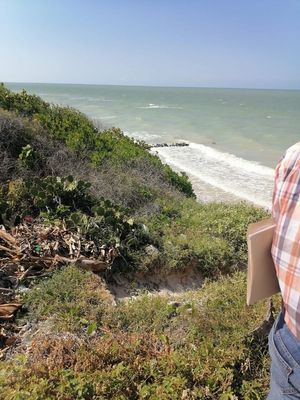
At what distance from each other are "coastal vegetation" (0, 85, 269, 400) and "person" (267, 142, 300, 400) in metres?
1.55

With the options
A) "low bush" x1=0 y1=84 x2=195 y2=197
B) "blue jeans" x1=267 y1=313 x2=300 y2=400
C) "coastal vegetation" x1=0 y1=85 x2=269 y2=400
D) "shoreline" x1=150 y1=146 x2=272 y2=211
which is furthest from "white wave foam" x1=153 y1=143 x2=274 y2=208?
"blue jeans" x1=267 y1=313 x2=300 y2=400

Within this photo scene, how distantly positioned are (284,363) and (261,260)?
0.43 meters

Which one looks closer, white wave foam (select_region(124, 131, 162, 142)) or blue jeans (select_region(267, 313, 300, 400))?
blue jeans (select_region(267, 313, 300, 400))

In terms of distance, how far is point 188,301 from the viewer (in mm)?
4430

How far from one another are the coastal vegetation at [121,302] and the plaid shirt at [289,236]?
6.14 ft

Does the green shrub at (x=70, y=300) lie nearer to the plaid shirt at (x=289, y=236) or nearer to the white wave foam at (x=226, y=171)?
the plaid shirt at (x=289, y=236)

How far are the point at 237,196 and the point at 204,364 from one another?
11384 mm

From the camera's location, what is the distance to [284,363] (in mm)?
1471

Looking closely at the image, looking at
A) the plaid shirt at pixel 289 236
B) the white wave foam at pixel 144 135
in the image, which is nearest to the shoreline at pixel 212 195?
the plaid shirt at pixel 289 236

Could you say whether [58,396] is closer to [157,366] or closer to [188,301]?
[157,366]

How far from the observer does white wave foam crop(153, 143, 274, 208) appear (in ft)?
47.8

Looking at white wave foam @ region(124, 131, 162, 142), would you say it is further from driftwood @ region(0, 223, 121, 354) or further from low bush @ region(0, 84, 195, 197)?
driftwood @ region(0, 223, 121, 354)

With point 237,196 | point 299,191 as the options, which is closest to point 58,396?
point 299,191

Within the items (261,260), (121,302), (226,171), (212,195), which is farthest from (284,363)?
(226,171)
